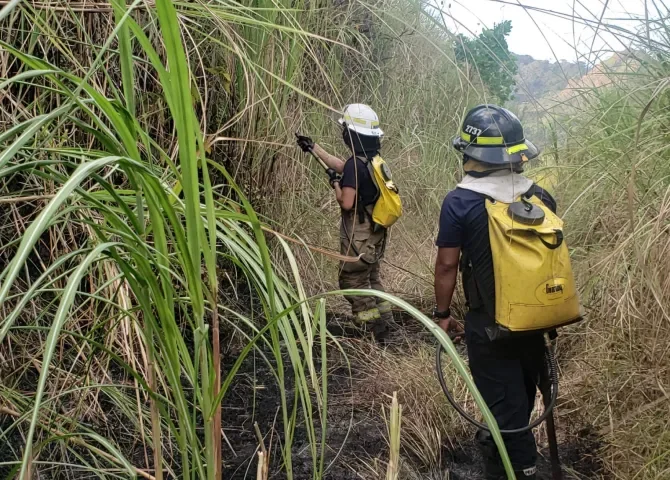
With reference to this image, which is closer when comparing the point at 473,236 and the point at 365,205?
the point at 473,236

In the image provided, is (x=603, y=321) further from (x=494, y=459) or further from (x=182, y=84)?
(x=182, y=84)

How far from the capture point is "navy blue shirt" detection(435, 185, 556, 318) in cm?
234

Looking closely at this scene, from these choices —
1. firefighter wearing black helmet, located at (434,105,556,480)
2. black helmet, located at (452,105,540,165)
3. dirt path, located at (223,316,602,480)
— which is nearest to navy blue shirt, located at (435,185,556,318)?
firefighter wearing black helmet, located at (434,105,556,480)

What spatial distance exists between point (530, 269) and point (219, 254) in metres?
1.00

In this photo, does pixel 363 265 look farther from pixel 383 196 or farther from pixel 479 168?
pixel 479 168

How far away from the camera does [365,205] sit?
408 cm

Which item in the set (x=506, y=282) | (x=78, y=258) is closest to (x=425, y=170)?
(x=506, y=282)

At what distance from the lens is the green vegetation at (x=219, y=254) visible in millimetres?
792

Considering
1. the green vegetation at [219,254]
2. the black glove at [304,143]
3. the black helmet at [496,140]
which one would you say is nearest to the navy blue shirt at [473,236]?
the black helmet at [496,140]

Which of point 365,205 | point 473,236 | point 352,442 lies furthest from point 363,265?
point 473,236

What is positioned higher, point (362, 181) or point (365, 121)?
point (365, 121)

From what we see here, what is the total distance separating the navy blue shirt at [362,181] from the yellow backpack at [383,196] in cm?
3

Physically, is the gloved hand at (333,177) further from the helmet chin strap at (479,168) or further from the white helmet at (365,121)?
the helmet chin strap at (479,168)

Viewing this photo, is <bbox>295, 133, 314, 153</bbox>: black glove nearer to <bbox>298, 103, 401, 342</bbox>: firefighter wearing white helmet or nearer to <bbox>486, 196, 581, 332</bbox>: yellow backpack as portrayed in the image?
<bbox>298, 103, 401, 342</bbox>: firefighter wearing white helmet
